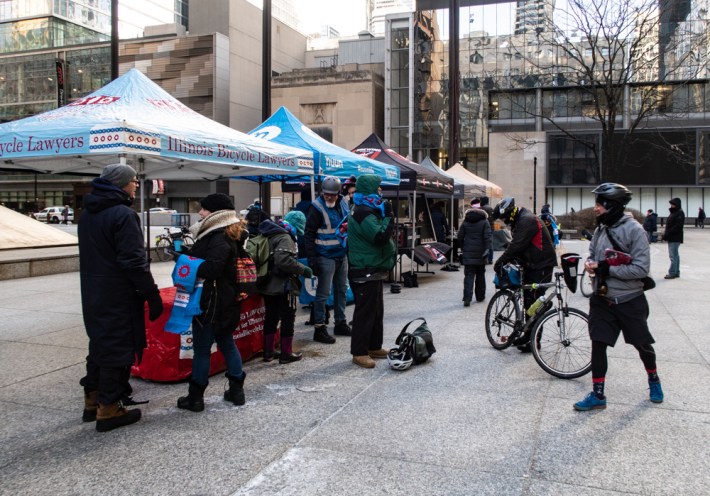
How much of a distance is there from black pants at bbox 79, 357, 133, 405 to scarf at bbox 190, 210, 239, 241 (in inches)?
45.8

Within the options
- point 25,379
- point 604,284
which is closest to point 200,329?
point 25,379

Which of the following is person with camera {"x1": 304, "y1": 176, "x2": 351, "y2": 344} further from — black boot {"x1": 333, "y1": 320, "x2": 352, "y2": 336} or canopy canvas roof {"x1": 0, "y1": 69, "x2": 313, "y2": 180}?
canopy canvas roof {"x1": 0, "y1": 69, "x2": 313, "y2": 180}

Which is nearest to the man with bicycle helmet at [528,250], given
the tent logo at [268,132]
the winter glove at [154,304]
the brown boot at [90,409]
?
the winter glove at [154,304]

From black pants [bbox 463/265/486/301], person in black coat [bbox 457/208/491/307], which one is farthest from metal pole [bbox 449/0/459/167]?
black pants [bbox 463/265/486/301]

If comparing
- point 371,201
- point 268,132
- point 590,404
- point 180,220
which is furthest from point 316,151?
point 180,220

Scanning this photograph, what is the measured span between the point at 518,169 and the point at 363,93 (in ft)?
60.1

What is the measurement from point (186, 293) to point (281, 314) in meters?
1.81

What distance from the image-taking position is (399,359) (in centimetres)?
596

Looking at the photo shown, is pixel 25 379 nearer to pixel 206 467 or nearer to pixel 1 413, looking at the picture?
pixel 1 413

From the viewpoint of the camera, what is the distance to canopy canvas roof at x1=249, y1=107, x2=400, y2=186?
9.66 m

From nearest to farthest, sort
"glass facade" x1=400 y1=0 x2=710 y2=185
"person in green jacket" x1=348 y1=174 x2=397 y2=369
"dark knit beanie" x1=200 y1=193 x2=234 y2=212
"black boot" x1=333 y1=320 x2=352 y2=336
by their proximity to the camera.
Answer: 1. "dark knit beanie" x1=200 y1=193 x2=234 y2=212
2. "person in green jacket" x1=348 y1=174 x2=397 y2=369
3. "black boot" x1=333 y1=320 x2=352 y2=336
4. "glass facade" x1=400 y1=0 x2=710 y2=185

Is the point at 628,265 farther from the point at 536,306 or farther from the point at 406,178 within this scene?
the point at 406,178

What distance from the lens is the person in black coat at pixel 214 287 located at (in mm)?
4609

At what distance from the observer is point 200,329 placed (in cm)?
475
